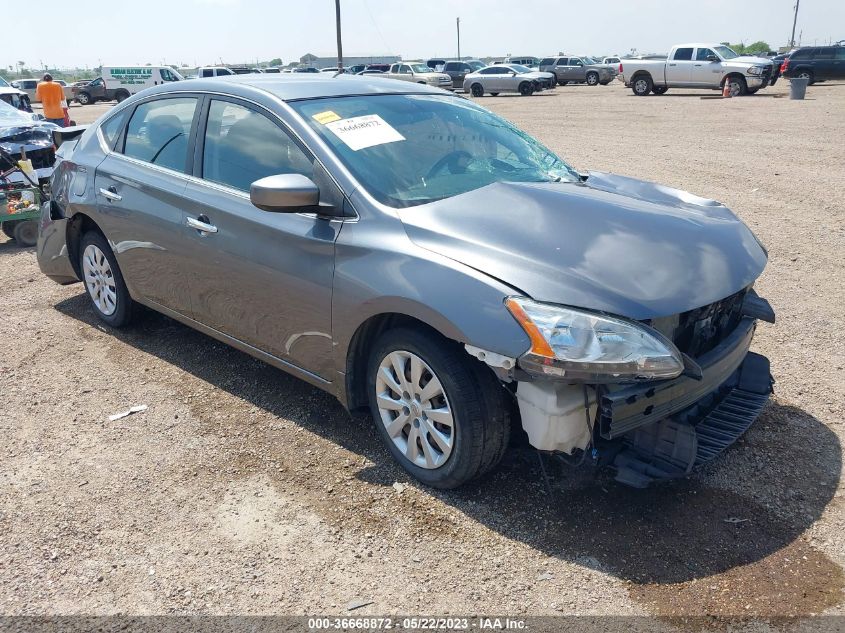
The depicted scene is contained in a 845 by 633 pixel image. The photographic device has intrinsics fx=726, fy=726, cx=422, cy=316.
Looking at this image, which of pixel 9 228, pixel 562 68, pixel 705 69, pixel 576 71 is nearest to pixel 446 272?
pixel 9 228

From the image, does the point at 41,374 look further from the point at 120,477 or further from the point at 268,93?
the point at 268,93

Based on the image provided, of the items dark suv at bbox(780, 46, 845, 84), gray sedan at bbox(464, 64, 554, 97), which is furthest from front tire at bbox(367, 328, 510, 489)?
gray sedan at bbox(464, 64, 554, 97)

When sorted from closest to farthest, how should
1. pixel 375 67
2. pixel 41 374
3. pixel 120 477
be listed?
pixel 120 477
pixel 41 374
pixel 375 67

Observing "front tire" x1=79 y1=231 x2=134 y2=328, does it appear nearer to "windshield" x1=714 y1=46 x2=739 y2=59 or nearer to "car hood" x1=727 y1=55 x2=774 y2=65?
"car hood" x1=727 y1=55 x2=774 y2=65

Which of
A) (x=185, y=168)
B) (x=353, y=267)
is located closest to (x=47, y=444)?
(x=185, y=168)

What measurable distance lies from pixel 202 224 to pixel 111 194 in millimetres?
1123

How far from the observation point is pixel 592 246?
2.97 metres

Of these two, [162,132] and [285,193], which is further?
[162,132]

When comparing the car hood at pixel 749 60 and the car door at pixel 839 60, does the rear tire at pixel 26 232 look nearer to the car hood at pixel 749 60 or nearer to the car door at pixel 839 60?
the car hood at pixel 749 60

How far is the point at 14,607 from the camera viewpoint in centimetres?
267

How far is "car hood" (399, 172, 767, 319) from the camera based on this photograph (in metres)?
2.78

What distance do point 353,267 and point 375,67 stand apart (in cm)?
4251

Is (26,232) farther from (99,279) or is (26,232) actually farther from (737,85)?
(737,85)

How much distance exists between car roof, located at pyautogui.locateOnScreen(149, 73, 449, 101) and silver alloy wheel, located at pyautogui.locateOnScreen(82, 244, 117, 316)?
127 cm
